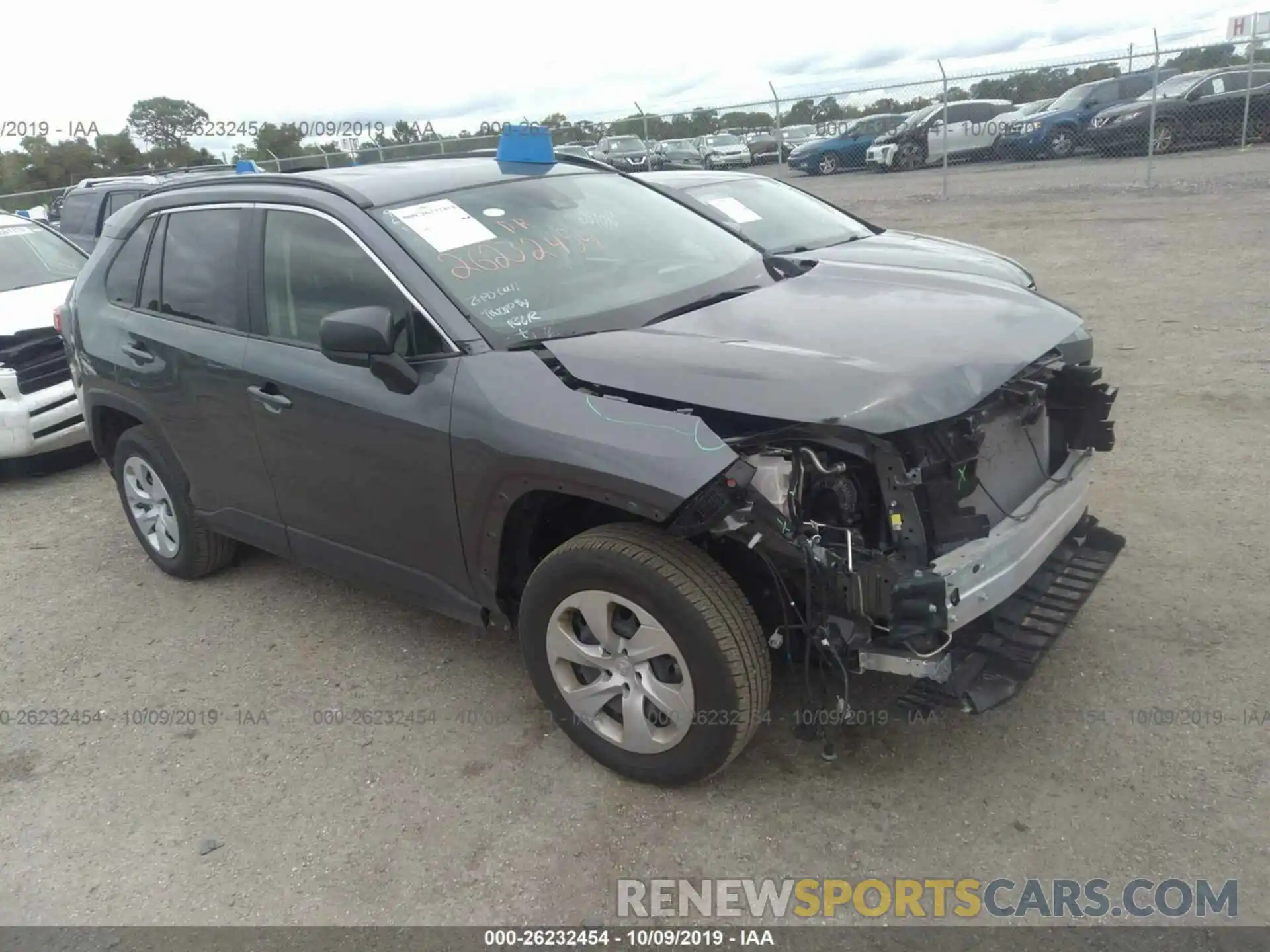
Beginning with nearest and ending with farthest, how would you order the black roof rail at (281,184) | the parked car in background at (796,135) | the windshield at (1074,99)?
the black roof rail at (281,184) < the windshield at (1074,99) < the parked car in background at (796,135)

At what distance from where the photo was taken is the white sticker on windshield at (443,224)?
3.44 meters

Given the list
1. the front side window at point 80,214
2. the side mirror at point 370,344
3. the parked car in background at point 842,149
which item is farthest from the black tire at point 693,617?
the parked car in background at point 842,149

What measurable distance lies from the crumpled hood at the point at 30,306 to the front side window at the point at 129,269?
A: 250 centimetres

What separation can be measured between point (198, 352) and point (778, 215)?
14.9ft

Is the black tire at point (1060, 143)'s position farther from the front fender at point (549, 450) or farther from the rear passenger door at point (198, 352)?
the front fender at point (549, 450)

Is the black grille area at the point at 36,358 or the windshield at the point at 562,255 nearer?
the windshield at the point at 562,255

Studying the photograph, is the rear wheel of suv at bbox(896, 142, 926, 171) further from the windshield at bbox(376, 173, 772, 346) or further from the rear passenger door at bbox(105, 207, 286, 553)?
the rear passenger door at bbox(105, 207, 286, 553)

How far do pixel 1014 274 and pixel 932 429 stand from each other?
399cm

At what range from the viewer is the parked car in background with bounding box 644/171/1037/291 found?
244 inches

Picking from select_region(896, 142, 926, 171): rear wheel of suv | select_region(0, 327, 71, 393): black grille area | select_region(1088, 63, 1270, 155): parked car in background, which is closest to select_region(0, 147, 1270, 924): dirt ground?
select_region(0, 327, 71, 393): black grille area

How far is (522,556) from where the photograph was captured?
10.7ft

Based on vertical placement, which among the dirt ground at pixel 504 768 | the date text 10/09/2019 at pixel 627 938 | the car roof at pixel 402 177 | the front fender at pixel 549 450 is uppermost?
the car roof at pixel 402 177

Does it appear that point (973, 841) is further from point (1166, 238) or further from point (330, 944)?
point (1166, 238)

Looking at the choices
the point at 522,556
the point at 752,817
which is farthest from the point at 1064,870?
the point at 522,556
